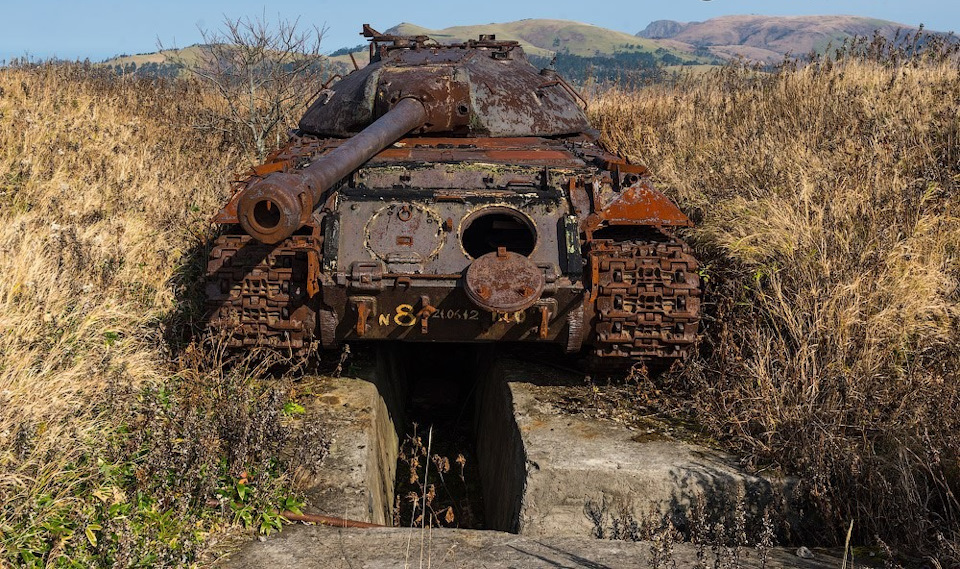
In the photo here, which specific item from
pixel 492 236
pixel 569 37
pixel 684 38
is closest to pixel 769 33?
Answer: pixel 684 38

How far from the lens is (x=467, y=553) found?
389cm

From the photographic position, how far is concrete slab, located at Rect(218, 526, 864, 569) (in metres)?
3.75

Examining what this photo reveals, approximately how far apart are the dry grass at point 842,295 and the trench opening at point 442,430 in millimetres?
1668

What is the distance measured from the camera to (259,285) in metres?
5.39

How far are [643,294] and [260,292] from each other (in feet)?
7.76

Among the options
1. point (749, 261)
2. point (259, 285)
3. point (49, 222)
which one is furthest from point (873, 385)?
point (49, 222)

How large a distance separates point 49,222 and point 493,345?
3.84 metres

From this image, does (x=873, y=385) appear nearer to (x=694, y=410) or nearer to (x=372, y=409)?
(x=694, y=410)

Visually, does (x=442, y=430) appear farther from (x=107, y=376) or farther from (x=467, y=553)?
(x=467, y=553)

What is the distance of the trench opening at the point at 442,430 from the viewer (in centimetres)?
589

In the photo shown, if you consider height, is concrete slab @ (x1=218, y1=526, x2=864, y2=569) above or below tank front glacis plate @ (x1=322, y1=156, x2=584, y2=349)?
below

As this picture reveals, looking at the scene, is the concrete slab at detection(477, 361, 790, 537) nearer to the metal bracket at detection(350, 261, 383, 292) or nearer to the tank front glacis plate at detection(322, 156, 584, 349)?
the tank front glacis plate at detection(322, 156, 584, 349)

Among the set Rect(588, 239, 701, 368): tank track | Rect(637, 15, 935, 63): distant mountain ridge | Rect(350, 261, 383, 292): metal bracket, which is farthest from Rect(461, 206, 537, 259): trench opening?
Rect(637, 15, 935, 63): distant mountain ridge

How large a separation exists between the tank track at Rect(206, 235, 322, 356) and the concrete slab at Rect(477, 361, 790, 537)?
153 cm
